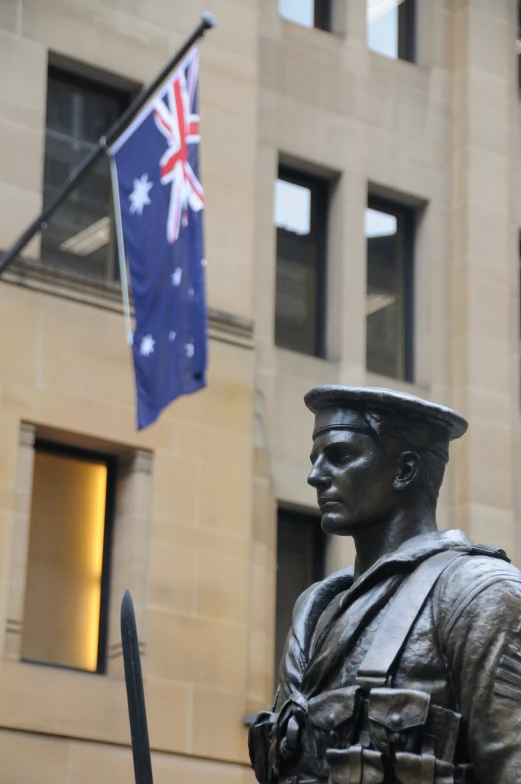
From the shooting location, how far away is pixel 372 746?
565cm

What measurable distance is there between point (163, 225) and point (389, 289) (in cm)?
703

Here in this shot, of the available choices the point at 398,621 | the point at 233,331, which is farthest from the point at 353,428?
the point at 233,331

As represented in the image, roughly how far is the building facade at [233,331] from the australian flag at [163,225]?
82.2 inches

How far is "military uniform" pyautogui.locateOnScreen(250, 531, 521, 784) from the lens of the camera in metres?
5.55

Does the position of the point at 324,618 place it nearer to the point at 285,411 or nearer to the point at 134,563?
the point at 134,563

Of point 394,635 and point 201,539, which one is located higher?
point 201,539

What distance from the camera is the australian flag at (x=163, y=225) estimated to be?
18312 millimetres

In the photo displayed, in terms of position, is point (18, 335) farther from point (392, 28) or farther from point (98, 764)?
point (392, 28)

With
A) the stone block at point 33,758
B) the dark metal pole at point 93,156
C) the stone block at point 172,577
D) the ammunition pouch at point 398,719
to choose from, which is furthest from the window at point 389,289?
the ammunition pouch at point 398,719

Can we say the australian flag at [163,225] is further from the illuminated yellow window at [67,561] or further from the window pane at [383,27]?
the window pane at [383,27]

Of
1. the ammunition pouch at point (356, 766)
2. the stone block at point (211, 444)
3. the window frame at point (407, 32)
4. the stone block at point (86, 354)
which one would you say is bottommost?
the ammunition pouch at point (356, 766)

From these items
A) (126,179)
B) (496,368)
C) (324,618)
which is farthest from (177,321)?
(324,618)

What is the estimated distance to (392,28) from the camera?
26188 millimetres

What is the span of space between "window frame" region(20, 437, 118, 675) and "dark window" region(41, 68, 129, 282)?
1890 mm
